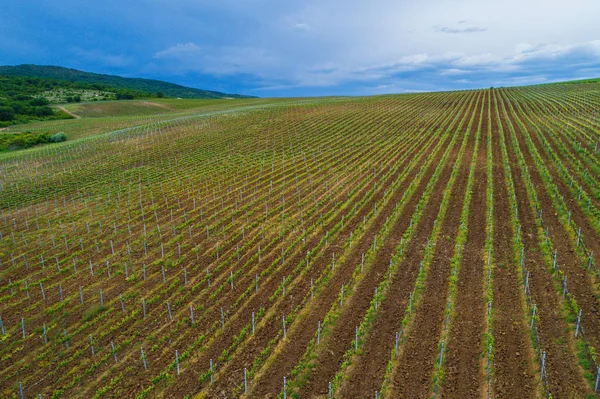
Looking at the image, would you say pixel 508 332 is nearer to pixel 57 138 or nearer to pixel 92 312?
pixel 92 312

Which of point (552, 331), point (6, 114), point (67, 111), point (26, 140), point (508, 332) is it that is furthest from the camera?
point (67, 111)

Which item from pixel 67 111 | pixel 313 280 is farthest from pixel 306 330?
pixel 67 111

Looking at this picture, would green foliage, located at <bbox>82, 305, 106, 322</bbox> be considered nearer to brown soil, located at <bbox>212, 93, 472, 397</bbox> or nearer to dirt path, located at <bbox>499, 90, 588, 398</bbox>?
brown soil, located at <bbox>212, 93, 472, 397</bbox>

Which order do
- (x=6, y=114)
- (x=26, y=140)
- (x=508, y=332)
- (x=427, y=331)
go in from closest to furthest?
(x=508, y=332)
(x=427, y=331)
(x=26, y=140)
(x=6, y=114)

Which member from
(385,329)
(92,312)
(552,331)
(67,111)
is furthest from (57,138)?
(552,331)

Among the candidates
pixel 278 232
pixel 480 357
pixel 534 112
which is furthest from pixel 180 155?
pixel 534 112

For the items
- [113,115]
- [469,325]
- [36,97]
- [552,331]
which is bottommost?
[469,325]

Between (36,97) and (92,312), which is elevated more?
(36,97)

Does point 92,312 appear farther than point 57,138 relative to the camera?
No

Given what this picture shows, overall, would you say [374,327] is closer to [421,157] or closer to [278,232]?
[278,232]
